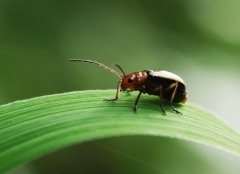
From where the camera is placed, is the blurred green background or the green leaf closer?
the green leaf

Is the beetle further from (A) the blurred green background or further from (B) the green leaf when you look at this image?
(A) the blurred green background

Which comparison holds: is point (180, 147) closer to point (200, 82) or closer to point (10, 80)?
point (200, 82)

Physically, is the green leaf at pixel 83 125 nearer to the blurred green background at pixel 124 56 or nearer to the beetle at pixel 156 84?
the beetle at pixel 156 84

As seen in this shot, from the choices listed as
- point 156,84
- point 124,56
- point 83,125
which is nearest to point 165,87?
point 156,84

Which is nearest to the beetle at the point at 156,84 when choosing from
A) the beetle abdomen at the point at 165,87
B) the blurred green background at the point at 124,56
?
the beetle abdomen at the point at 165,87

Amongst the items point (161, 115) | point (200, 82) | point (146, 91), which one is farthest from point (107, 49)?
point (161, 115)

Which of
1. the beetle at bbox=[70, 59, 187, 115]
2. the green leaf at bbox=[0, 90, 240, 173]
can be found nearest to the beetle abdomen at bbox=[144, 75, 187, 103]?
the beetle at bbox=[70, 59, 187, 115]
